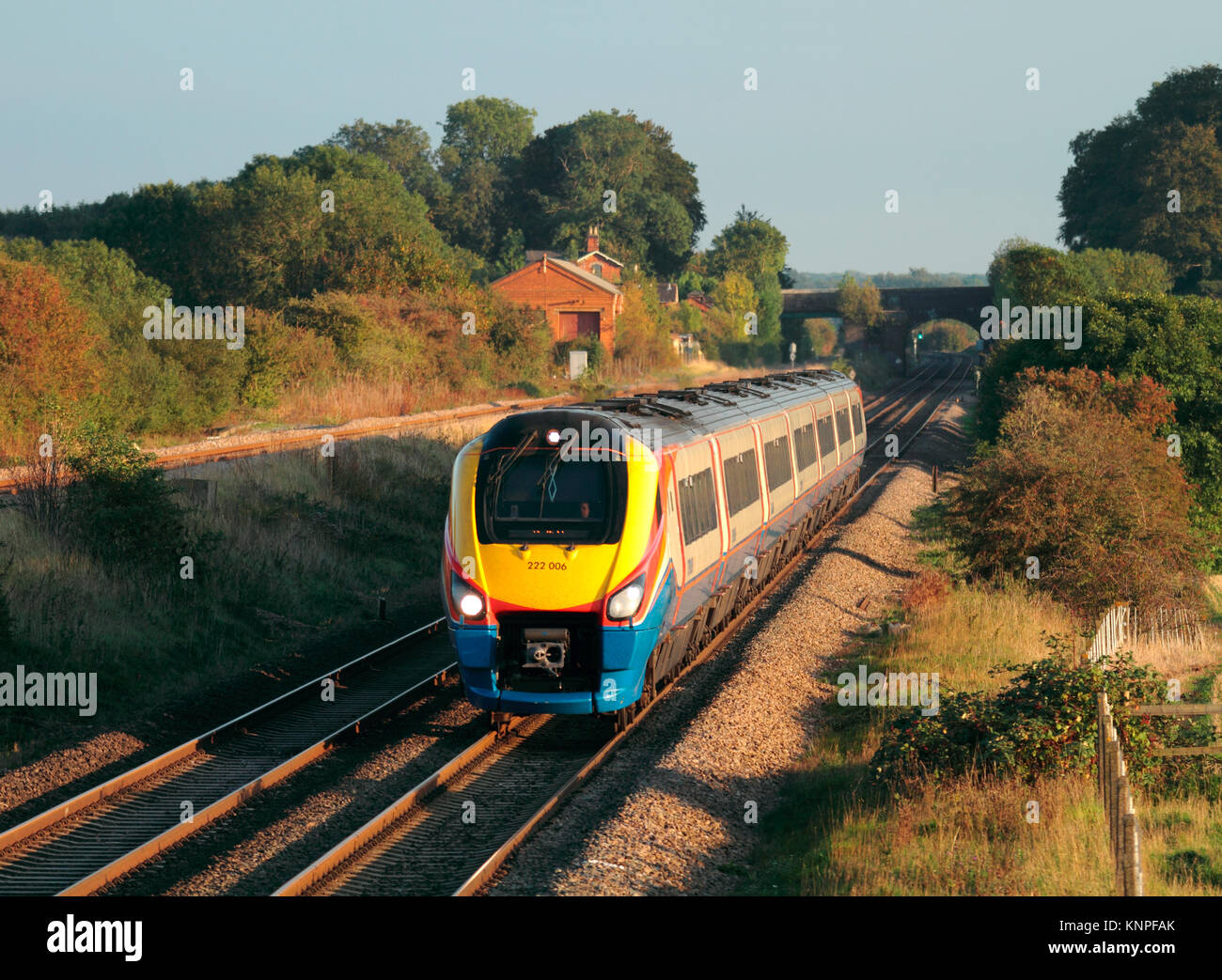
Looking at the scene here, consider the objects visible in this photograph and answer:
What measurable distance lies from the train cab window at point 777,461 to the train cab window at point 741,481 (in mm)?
1053

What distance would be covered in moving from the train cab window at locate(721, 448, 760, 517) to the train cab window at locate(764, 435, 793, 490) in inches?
41.5

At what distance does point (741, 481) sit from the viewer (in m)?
16.8

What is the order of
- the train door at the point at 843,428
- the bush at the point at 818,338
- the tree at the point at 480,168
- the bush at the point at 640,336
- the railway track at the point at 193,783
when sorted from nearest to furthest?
the railway track at the point at 193,783
the train door at the point at 843,428
the bush at the point at 640,336
the bush at the point at 818,338
the tree at the point at 480,168

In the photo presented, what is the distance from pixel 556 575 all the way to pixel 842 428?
18747mm

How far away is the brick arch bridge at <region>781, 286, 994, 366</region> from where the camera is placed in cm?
9944

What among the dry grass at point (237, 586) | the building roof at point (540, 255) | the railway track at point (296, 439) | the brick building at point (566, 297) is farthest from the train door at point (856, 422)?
the building roof at point (540, 255)

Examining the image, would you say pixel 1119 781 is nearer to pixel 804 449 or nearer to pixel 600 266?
pixel 804 449

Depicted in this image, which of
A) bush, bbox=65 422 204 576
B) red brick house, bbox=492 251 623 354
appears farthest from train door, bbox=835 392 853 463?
red brick house, bbox=492 251 623 354

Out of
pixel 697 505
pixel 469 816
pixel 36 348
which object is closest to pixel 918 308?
pixel 36 348

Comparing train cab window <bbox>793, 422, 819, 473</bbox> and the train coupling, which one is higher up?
train cab window <bbox>793, 422, 819, 473</bbox>

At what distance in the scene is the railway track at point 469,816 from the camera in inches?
340

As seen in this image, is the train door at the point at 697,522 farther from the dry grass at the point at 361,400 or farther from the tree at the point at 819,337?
the tree at the point at 819,337

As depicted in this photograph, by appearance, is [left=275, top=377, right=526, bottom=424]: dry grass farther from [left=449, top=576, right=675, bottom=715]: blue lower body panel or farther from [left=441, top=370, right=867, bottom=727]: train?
[left=449, top=576, right=675, bottom=715]: blue lower body panel
